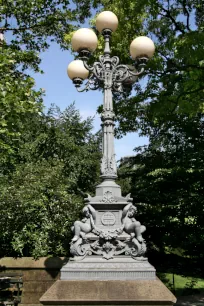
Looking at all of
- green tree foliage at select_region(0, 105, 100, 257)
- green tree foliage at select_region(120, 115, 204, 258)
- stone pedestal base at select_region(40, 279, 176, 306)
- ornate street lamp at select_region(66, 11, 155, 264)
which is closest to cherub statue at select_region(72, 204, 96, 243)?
ornate street lamp at select_region(66, 11, 155, 264)

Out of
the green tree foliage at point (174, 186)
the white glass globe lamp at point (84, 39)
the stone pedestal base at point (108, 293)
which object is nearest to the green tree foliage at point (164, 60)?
the green tree foliage at point (174, 186)

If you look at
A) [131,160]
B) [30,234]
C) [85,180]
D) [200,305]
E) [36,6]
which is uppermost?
[36,6]

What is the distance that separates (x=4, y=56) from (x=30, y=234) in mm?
5136

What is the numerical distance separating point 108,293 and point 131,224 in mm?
1179

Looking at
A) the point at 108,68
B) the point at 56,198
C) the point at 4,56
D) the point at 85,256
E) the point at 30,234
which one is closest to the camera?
the point at 85,256

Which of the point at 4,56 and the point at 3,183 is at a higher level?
the point at 4,56

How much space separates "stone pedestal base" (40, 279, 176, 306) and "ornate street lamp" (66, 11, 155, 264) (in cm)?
49

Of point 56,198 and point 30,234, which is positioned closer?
point 30,234

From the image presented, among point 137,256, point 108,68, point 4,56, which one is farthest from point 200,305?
point 4,56

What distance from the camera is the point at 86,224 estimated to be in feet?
17.4

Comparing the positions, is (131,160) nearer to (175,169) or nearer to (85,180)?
(85,180)

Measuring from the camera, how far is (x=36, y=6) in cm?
1340

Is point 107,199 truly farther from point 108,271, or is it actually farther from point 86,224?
point 108,271

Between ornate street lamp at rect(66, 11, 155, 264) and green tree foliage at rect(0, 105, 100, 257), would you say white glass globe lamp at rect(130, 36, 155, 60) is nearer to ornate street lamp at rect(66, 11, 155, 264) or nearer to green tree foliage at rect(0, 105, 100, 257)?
ornate street lamp at rect(66, 11, 155, 264)
